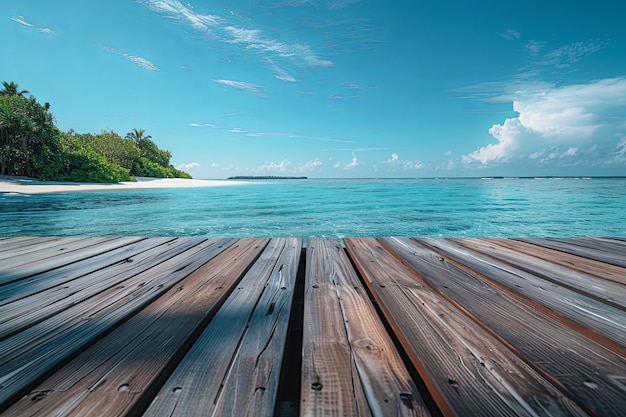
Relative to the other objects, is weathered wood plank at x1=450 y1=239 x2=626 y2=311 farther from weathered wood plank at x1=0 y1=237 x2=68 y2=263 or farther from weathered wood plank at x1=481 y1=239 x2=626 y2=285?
weathered wood plank at x1=0 y1=237 x2=68 y2=263

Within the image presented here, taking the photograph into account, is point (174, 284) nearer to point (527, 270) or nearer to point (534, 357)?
point (534, 357)

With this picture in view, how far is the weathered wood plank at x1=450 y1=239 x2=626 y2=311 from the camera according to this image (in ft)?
4.50

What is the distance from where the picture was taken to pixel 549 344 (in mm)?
954

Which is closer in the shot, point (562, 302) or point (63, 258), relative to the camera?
point (562, 302)

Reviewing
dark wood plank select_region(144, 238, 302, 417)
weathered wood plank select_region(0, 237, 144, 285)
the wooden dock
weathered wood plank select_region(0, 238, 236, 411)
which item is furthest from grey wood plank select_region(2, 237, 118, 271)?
dark wood plank select_region(144, 238, 302, 417)

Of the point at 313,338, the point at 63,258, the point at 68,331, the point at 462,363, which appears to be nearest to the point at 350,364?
the point at 313,338

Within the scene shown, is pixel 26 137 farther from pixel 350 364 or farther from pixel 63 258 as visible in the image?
pixel 350 364

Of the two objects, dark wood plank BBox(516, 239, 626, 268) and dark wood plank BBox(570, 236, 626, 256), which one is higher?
dark wood plank BBox(570, 236, 626, 256)

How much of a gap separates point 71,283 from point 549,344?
7.41ft

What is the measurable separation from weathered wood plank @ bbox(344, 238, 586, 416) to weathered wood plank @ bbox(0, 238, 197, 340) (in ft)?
4.76

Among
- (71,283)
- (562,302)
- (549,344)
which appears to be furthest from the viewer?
(71,283)

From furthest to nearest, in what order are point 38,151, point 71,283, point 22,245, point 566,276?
point 38,151 → point 22,245 → point 566,276 → point 71,283

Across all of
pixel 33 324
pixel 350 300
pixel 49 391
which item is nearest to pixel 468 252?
pixel 350 300

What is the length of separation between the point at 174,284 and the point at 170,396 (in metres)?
0.91
